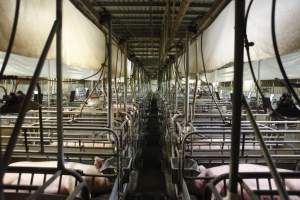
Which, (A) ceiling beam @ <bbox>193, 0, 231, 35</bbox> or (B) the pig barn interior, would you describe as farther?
(A) ceiling beam @ <bbox>193, 0, 231, 35</bbox>

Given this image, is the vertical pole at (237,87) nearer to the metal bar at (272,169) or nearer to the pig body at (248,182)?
the metal bar at (272,169)

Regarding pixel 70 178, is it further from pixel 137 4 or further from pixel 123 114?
pixel 137 4

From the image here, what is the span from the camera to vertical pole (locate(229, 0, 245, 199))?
1.40 metres

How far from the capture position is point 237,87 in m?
1.42

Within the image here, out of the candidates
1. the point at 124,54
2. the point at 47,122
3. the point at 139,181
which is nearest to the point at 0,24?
the point at 47,122

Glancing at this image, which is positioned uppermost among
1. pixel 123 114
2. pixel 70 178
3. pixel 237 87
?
pixel 237 87

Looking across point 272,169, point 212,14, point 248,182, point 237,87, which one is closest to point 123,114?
point 212,14

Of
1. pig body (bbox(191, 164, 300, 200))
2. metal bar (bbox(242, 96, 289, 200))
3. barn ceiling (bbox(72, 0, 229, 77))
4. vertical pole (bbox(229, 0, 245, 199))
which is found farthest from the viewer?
barn ceiling (bbox(72, 0, 229, 77))

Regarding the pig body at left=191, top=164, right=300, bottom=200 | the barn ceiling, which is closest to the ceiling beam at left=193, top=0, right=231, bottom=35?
the barn ceiling

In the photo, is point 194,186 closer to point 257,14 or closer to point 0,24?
point 257,14

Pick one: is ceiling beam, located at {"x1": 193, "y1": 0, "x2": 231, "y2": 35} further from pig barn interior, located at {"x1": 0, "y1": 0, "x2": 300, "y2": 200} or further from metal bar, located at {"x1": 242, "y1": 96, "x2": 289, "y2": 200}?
metal bar, located at {"x1": 242, "y1": 96, "x2": 289, "y2": 200}

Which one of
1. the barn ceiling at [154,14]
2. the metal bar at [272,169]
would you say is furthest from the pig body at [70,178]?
the metal bar at [272,169]

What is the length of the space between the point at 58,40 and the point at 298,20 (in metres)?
1.32

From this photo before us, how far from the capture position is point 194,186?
11.0 ft
